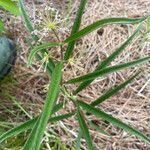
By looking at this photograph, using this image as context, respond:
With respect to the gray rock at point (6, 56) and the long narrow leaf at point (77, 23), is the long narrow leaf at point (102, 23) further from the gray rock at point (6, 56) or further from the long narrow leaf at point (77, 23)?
the gray rock at point (6, 56)

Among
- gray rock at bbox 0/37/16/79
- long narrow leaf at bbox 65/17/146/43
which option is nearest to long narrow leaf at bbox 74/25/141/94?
long narrow leaf at bbox 65/17/146/43

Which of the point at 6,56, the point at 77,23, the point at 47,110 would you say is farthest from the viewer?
the point at 6,56

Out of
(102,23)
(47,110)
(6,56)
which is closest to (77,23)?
(102,23)

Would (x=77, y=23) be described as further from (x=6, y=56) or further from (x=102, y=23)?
(x=6, y=56)

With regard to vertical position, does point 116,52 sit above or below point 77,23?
below

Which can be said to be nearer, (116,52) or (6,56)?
(116,52)

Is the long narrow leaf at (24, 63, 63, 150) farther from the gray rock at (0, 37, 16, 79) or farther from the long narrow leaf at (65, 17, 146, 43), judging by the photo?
the gray rock at (0, 37, 16, 79)

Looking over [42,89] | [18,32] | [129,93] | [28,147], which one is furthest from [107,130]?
[18,32]

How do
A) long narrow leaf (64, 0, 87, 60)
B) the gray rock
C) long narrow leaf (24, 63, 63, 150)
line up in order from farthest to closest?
the gray rock
long narrow leaf (64, 0, 87, 60)
long narrow leaf (24, 63, 63, 150)

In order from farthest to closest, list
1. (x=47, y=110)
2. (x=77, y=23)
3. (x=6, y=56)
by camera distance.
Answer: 1. (x=6, y=56)
2. (x=77, y=23)
3. (x=47, y=110)

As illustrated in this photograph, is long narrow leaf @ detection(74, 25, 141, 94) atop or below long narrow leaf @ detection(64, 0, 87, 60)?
below
